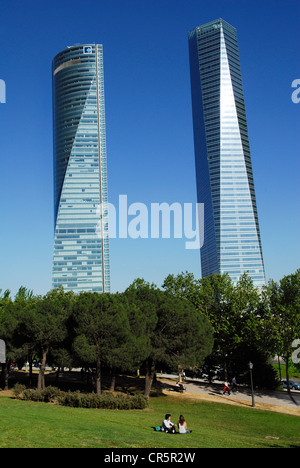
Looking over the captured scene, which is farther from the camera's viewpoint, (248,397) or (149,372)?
(248,397)

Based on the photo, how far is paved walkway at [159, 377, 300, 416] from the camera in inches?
1517

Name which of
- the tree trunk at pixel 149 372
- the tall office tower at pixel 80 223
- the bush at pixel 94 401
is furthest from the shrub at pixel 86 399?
the tall office tower at pixel 80 223

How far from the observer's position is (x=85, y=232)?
195m

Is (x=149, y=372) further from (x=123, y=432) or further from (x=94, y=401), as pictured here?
(x=123, y=432)

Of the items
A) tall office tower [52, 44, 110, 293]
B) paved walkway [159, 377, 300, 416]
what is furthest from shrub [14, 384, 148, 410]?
tall office tower [52, 44, 110, 293]

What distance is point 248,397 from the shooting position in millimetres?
43688

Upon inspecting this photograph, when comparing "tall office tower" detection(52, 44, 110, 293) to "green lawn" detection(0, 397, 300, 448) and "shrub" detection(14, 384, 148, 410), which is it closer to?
"shrub" detection(14, 384, 148, 410)

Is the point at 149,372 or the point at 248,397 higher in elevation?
the point at 149,372

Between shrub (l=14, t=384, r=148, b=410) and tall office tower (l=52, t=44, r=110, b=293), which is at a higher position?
tall office tower (l=52, t=44, r=110, b=293)

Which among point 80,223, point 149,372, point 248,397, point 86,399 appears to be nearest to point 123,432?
point 86,399

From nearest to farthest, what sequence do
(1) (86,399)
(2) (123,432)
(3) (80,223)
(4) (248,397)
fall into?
(2) (123,432)
(1) (86,399)
(4) (248,397)
(3) (80,223)

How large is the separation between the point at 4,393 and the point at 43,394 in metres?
8.26

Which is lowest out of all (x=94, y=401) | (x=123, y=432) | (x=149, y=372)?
(x=149, y=372)
